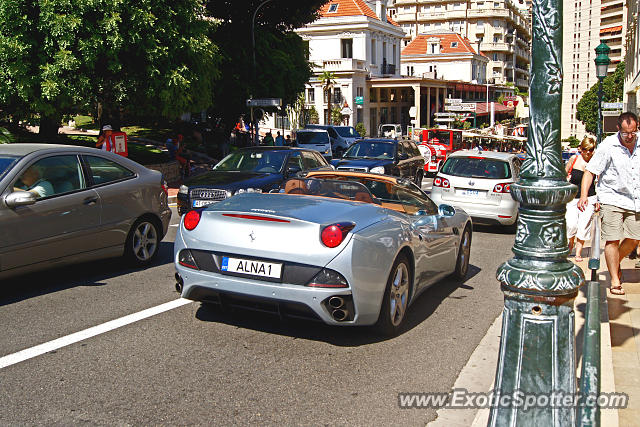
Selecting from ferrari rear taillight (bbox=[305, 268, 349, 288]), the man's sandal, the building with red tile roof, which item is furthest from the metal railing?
the building with red tile roof

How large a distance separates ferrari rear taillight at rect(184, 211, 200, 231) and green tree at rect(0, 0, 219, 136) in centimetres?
1444

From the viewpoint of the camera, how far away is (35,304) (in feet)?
22.2

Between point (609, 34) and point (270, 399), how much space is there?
145545 millimetres

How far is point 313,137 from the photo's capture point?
30.7 metres

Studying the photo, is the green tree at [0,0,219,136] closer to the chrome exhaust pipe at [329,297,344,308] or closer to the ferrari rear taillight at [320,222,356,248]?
the ferrari rear taillight at [320,222,356,248]

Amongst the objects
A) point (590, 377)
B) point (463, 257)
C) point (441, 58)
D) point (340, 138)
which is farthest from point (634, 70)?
point (441, 58)

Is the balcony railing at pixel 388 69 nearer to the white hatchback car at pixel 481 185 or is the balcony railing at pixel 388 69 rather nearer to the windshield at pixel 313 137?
the windshield at pixel 313 137

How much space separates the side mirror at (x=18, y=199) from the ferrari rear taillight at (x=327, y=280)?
3.37 m

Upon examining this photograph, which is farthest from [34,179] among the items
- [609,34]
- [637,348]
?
[609,34]

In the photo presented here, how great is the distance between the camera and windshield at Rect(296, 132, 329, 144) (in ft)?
100

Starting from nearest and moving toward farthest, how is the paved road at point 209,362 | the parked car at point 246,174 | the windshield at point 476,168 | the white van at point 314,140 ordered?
the paved road at point 209,362
the parked car at point 246,174
the windshield at point 476,168
the white van at point 314,140

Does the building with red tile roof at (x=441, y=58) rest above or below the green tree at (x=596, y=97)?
above

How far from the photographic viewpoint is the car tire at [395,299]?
18.9 ft

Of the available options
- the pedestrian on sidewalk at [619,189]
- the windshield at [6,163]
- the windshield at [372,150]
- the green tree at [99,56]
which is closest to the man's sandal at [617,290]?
the pedestrian on sidewalk at [619,189]
